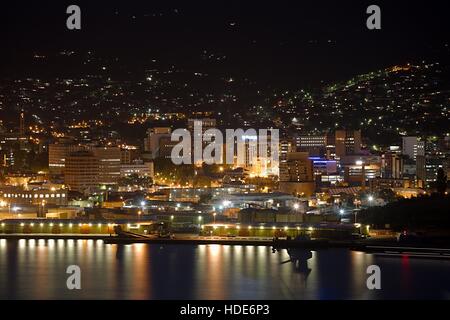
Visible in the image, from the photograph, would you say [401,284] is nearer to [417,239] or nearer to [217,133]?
[417,239]

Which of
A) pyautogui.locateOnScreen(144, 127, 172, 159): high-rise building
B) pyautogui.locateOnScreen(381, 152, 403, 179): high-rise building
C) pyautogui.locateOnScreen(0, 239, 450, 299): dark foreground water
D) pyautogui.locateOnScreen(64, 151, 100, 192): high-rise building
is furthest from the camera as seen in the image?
pyautogui.locateOnScreen(144, 127, 172, 159): high-rise building

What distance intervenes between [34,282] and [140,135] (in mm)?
26838

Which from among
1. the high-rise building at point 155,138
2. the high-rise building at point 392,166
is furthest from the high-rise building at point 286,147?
the high-rise building at point 155,138

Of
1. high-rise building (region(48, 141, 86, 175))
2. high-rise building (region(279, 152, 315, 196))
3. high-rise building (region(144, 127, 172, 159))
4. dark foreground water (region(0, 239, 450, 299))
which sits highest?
high-rise building (region(144, 127, 172, 159))

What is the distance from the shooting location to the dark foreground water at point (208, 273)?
11984mm

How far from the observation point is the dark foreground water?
12.0 m

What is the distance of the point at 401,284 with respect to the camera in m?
12.6

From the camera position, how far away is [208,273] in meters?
13.3

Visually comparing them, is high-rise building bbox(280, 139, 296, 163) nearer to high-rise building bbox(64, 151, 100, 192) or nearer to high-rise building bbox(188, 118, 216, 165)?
high-rise building bbox(188, 118, 216, 165)

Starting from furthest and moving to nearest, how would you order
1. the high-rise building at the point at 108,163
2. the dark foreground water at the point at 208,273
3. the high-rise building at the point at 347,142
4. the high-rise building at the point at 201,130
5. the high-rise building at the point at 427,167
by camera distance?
1. the high-rise building at the point at 201,130
2. the high-rise building at the point at 347,142
3. the high-rise building at the point at 108,163
4. the high-rise building at the point at 427,167
5. the dark foreground water at the point at 208,273

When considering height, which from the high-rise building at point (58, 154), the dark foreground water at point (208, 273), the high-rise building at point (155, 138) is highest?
the high-rise building at point (155, 138)

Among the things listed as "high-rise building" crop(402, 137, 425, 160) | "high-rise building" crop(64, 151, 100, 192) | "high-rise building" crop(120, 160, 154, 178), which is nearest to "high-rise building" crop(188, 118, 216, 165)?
"high-rise building" crop(120, 160, 154, 178)

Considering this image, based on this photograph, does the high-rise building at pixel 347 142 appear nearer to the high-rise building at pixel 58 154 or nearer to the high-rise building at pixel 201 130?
the high-rise building at pixel 201 130
